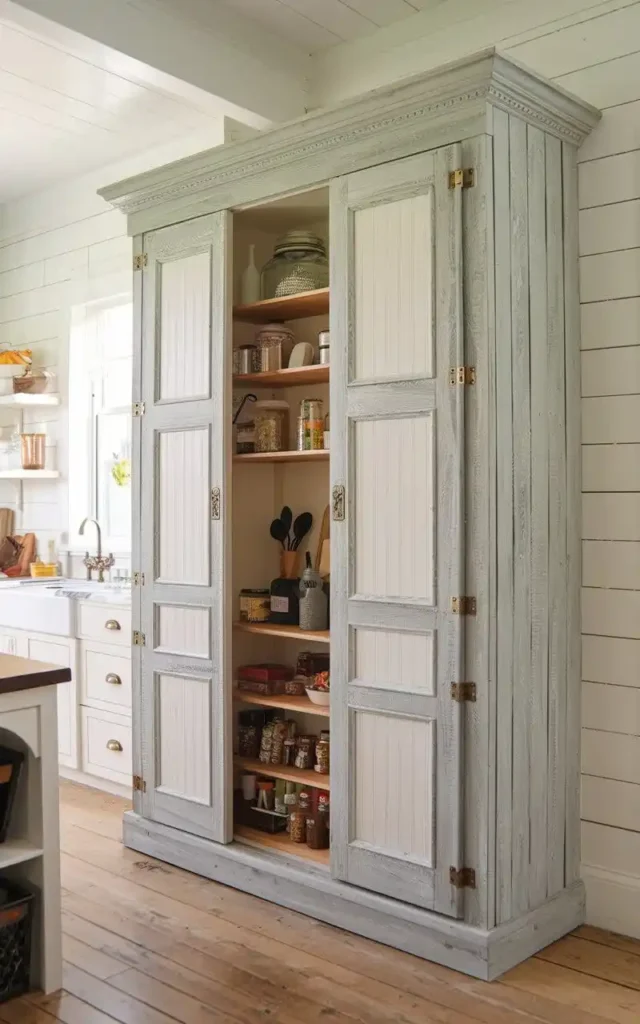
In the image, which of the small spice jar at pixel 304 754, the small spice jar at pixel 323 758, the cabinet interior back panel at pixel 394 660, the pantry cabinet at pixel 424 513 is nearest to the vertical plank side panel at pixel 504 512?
the pantry cabinet at pixel 424 513

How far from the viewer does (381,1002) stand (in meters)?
2.56

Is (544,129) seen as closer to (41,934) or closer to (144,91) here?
(144,91)

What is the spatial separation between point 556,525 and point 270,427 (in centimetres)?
108

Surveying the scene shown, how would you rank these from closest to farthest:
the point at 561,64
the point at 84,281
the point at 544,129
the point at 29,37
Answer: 1. the point at 544,129
2. the point at 561,64
3. the point at 29,37
4. the point at 84,281

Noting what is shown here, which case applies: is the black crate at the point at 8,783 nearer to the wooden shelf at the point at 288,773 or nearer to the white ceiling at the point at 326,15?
the wooden shelf at the point at 288,773

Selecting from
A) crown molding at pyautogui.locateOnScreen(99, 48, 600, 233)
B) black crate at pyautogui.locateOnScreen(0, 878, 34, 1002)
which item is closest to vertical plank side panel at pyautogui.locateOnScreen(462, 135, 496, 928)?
crown molding at pyautogui.locateOnScreen(99, 48, 600, 233)

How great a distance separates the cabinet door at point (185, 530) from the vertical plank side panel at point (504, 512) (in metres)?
1.04

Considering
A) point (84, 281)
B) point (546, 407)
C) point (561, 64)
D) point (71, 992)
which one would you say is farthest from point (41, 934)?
point (84, 281)

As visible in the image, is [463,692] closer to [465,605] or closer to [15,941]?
[465,605]

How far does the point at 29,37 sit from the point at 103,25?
42 centimetres

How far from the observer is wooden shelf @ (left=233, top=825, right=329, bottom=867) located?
3186 mm

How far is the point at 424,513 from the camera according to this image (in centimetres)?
282

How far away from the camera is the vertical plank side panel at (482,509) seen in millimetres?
2684

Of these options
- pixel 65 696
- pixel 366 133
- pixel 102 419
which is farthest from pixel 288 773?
pixel 102 419
